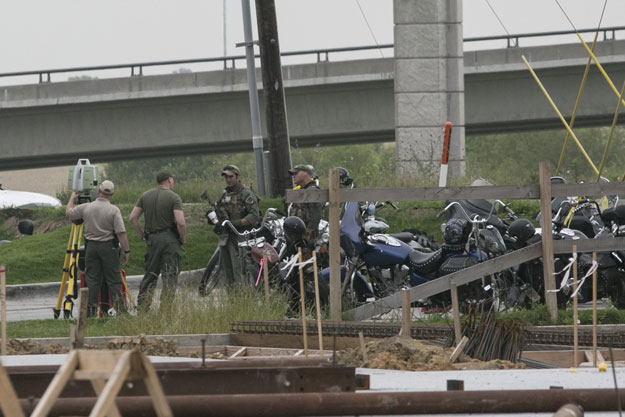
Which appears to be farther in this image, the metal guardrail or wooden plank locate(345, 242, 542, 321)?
the metal guardrail

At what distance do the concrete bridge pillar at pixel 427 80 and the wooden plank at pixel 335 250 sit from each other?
46.0ft

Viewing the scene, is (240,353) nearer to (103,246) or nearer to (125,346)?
(125,346)

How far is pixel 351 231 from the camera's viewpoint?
14.0 m

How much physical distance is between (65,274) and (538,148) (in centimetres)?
7841

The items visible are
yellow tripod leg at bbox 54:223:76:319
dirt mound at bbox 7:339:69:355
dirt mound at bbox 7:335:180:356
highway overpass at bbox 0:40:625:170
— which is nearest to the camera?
dirt mound at bbox 7:335:180:356

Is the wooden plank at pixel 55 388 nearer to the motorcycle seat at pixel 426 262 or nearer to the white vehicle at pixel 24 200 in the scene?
the motorcycle seat at pixel 426 262

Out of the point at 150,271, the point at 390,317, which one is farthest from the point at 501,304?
the point at 150,271

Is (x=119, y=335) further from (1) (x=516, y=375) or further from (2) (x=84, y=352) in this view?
(2) (x=84, y=352)

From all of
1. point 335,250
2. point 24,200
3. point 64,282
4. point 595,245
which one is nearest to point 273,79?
point 64,282

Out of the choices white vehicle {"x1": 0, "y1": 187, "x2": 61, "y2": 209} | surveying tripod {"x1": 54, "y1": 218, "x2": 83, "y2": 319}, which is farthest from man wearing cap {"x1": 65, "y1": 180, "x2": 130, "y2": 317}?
white vehicle {"x1": 0, "y1": 187, "x2": 61, "y2": 209}

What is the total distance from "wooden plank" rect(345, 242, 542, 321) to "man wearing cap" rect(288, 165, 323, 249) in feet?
5.68

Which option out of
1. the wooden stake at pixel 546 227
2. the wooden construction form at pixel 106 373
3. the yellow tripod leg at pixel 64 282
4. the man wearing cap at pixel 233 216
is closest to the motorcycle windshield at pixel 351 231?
the man wearing cap at pixel 233 216

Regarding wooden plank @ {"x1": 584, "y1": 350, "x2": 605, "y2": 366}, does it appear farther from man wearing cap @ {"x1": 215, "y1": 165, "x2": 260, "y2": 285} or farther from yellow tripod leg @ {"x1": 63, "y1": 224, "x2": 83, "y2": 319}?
yellow tripod leg @ {"x1": 63, "y1": 224, "x2": 83, "y2": 319}

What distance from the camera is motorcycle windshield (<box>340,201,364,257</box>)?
551 inches
